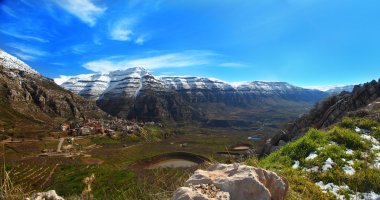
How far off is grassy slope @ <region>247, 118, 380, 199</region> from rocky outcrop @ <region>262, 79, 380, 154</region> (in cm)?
1080

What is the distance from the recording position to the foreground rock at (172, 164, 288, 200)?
20.6 feet

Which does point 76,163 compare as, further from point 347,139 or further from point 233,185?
point 233,185

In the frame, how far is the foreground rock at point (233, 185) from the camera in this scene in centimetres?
629

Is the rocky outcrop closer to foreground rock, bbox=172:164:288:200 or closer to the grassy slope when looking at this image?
the grassy slope

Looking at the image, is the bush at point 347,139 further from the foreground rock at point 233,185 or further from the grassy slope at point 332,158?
the foreground rock at point 233,185

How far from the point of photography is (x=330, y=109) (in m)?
30.6

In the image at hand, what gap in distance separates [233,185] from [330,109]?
2656cm

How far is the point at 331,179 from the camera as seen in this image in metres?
11.5

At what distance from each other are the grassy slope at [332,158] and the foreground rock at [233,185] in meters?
0.80

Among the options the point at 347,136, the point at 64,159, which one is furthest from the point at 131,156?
the point at 347,136

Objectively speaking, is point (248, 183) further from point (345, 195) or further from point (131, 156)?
point (131, 156)

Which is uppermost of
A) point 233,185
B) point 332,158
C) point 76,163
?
point 233,185

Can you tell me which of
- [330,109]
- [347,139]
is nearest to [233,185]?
[347,139]

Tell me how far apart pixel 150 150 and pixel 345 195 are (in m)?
177
